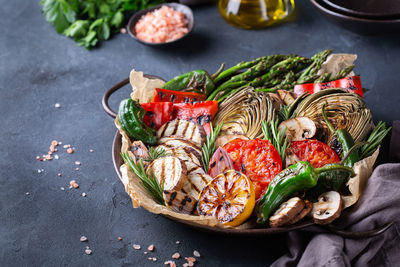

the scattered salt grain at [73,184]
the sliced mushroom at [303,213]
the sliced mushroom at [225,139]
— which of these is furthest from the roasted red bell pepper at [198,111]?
the sliced mushroom at [303,213]

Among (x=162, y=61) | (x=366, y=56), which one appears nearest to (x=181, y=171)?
(x=162, y=61)

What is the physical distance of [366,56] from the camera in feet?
11.5

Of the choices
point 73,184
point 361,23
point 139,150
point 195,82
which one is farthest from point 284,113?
point 73,184

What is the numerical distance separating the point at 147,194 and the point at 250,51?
1794 mm

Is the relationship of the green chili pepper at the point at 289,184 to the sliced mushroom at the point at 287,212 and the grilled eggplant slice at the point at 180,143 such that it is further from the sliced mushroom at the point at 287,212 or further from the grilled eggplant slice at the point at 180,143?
the grilled eggplant slice at the point at 180,143

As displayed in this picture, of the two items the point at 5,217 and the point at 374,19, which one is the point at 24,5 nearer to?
the point at 5,217

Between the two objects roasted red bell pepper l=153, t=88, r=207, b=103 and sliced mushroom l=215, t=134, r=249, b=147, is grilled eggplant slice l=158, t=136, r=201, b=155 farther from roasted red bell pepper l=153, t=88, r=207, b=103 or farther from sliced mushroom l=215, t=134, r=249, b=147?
roasted red bell pepper l=153, t=88, r=207, b=103

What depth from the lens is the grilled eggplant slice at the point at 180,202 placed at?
215 centimetres

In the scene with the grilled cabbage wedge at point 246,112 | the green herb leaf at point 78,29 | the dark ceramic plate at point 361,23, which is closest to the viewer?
the grilled cabbage wedge at point 246,112

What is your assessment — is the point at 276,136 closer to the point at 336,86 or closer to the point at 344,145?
the point at 344,145

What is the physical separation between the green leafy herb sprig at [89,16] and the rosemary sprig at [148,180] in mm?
1809

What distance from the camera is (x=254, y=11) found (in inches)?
148

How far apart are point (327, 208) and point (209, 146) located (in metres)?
0.70

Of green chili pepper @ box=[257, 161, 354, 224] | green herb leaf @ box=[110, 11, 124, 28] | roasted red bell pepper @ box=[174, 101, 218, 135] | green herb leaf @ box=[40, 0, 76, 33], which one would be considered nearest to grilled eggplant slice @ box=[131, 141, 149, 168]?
roasted red bell pepper @ box=[174, 101, 218, 135]
